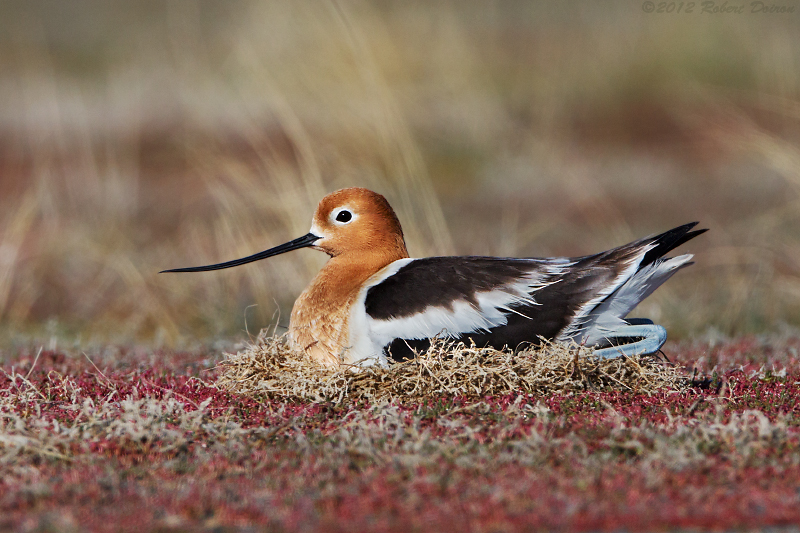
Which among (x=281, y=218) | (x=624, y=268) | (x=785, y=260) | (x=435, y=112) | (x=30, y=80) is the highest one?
(x=30, y=80)

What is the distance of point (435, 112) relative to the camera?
13.5 meters

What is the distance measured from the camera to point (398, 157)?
26.1 feet

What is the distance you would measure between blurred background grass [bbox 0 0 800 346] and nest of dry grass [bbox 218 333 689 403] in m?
2.50

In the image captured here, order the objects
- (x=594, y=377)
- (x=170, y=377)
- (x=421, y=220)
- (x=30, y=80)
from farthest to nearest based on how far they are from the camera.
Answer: (x=30, y=80), (x=421, y=220), (x=170, y=377), (x=594, y=377)

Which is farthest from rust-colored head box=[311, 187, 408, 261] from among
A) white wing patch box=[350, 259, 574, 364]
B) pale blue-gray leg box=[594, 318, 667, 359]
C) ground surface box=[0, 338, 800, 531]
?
pale blue-gray leg box=[594, 318, 667, 359]

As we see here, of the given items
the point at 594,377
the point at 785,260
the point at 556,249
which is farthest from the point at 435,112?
the point at 594,377

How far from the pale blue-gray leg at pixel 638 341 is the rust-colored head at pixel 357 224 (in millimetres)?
1294

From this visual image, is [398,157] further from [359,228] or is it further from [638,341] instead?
[638,341]

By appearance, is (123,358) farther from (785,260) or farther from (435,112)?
(435,112)

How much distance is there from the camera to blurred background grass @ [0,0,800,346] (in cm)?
791

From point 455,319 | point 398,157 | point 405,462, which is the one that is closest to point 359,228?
point 455,319

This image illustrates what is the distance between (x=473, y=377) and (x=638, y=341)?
91cm

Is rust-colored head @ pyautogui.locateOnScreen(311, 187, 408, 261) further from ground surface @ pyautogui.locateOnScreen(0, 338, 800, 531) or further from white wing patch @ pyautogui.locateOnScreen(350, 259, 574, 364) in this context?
ground surface @ pyautogui.locateOnScreen(0, 338, 800, 531)

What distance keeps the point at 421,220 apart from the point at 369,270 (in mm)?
3404
